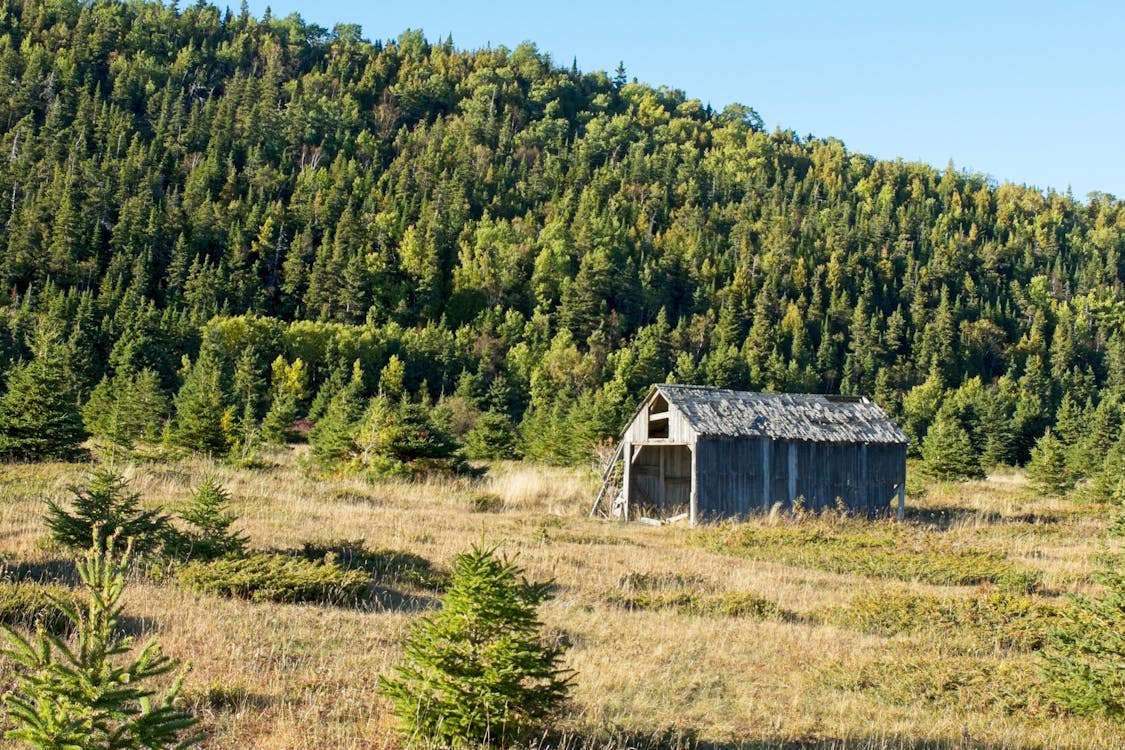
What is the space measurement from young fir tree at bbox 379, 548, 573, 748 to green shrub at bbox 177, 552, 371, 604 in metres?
4.80

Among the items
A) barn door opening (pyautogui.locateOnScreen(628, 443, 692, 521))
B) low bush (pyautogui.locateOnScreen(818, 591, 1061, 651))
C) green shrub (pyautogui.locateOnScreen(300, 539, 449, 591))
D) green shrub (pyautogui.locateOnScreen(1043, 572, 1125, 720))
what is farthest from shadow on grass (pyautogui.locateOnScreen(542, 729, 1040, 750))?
barn door opening (pyautogui.locateOnScreen(628, 443, 692, 521))

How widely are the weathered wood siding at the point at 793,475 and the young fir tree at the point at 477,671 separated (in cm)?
1875

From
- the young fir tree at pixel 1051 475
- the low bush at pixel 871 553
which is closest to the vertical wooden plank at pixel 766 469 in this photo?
the low bush at pixel 871 553

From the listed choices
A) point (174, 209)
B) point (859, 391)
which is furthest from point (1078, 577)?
point (174, 209)

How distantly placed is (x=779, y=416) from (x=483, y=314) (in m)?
74.5

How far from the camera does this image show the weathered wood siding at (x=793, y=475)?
2493cm

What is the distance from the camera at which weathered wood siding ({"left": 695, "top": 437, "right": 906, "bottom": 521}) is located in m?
24.9

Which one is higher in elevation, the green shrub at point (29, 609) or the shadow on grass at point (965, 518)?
the green shrub at point (29, 609)

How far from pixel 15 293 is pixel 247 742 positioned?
87.5 meters

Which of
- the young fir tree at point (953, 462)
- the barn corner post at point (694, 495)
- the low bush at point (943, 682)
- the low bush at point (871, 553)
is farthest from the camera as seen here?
the young fir tree at point (953, 462)

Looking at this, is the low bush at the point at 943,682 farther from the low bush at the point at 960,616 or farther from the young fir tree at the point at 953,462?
the young fir tree at the point at 953,462

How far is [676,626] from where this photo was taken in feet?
36.0

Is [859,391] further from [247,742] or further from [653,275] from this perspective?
[247,742]

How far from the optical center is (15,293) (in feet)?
266
